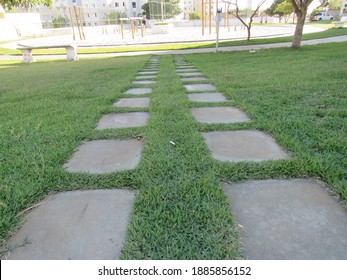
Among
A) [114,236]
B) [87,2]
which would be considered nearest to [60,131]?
[114,236]

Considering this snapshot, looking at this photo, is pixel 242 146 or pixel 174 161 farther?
pixel 242 146

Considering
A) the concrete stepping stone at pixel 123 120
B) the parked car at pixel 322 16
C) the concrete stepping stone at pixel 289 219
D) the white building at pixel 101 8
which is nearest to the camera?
the concrete stepping stone at pixel 289 219

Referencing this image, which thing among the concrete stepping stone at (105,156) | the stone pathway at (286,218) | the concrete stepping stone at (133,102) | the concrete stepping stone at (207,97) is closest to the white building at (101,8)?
the concrete stepping stone at (133,102)

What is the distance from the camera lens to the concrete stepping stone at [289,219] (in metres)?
1.00

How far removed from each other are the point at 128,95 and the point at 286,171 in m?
2.77

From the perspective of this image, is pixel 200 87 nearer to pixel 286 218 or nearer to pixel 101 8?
pixel 286 218

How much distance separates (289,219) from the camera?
1.17 metres

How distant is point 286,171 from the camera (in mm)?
1524

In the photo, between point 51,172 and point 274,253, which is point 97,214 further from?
point 274,253

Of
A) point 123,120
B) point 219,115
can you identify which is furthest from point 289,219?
point 123,120

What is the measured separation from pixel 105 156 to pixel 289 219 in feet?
4.36

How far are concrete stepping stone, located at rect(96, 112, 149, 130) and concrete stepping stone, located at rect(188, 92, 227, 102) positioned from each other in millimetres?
920

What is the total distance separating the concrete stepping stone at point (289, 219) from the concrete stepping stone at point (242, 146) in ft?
1.05

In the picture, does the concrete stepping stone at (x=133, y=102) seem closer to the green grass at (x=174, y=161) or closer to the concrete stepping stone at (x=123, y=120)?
the green grass at (x=174, y=161)
